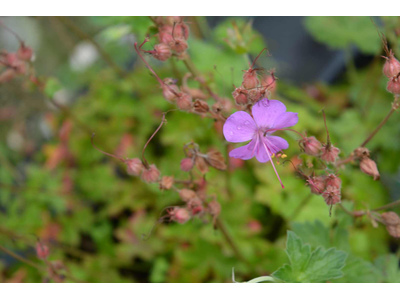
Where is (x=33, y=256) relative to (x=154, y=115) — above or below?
below

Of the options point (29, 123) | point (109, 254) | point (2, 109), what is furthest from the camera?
point (29, 123)

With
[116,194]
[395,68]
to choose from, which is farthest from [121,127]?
[395,68]

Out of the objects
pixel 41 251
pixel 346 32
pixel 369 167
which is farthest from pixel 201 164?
pixel 346 32

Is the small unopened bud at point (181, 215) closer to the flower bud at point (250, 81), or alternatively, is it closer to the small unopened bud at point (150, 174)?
the small unopened bud at point (150, 174)

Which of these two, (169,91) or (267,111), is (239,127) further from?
(169,91)

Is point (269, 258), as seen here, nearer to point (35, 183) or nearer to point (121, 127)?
point (121, 127)

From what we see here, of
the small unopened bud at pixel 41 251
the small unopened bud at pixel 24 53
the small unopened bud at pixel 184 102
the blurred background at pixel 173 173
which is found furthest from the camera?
the blurred background at pixel 173 173

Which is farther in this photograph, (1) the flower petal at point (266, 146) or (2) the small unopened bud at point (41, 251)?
(2) the small unopened bud at point (41, 251)

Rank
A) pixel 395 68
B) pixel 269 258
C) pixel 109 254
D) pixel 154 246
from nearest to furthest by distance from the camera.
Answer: pixel 395 68
pixel 269 258
pixel 154 246
pixel 109 254

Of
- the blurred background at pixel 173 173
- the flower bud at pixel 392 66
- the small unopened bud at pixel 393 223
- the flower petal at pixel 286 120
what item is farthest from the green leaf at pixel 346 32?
the flower petal at pixel 286 120
